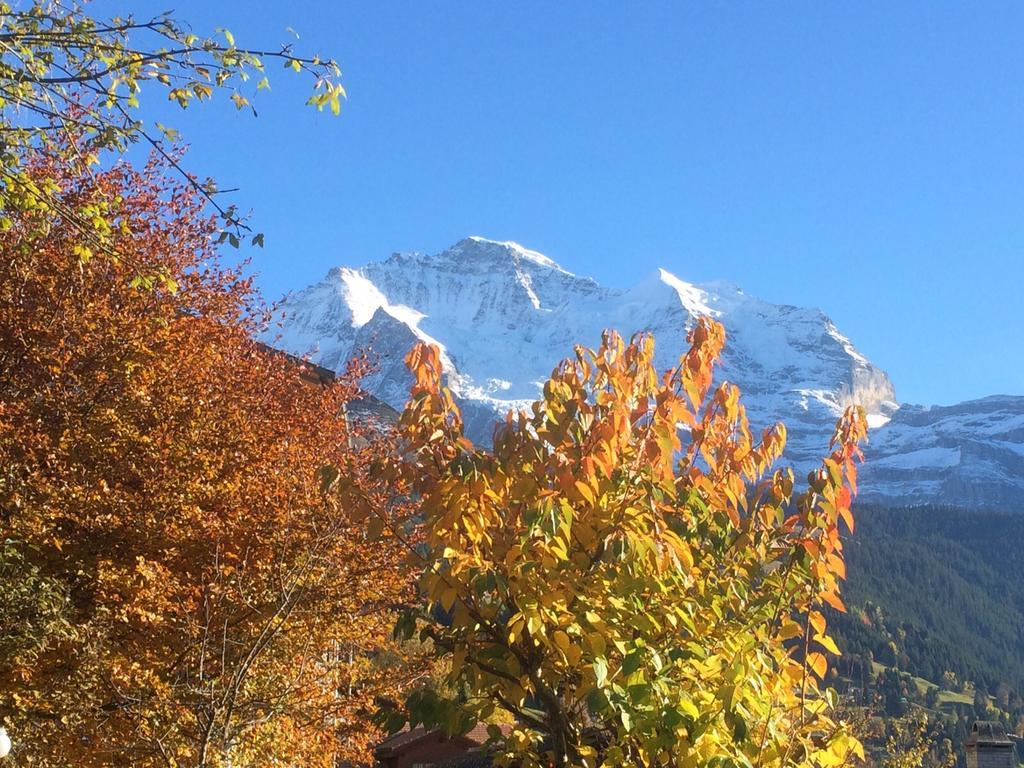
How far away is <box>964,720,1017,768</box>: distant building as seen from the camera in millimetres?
24000

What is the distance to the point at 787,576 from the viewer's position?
5324 mm

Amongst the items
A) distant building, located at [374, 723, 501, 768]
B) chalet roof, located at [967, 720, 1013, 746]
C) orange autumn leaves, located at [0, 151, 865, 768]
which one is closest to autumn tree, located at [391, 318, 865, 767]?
orange autumn leaves, located at [0, 151, 865, 768]

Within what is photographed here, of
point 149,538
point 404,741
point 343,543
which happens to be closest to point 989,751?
point 343,543

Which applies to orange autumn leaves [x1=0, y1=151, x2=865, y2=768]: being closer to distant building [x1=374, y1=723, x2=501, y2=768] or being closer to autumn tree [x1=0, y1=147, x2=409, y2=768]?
autumn tree [x1=0, y1=147, x2=409, y2=768]

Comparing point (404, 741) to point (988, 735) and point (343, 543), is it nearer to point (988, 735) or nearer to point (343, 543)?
point (988, 735)

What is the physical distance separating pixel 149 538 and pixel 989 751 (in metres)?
20.2

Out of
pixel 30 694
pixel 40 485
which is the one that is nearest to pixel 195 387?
pixel 40 485

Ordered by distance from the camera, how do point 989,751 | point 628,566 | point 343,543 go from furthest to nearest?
point 989,751, point 343,543, point 628,566

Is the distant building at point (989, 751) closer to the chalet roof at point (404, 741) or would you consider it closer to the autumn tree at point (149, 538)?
the autumn tree at point (149, 538)

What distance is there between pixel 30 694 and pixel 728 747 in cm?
1000

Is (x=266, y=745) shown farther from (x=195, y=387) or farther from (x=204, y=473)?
(x=195, y=387)

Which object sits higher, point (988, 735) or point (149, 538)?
point (149, 538)

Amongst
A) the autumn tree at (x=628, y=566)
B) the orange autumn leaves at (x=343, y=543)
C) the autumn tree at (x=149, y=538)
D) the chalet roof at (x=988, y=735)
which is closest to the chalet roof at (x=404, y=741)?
the chalet roof at (x=988, y=735)

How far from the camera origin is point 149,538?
43.2 ft
